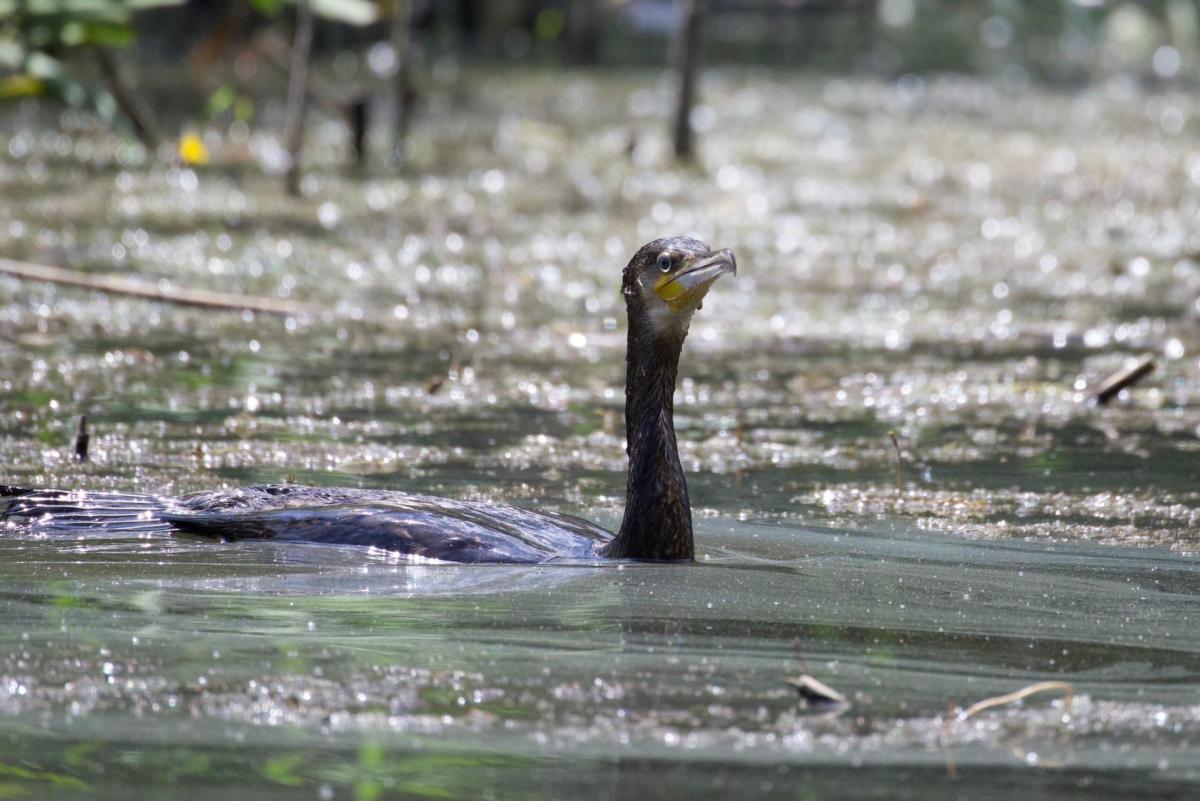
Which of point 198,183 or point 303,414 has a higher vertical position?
point 198,183

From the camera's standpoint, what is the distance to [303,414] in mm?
7598

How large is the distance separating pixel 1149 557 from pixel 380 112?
13.2m

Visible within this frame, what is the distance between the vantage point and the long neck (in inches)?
215

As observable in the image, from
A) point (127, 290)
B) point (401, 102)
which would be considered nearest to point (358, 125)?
point (401, 102)

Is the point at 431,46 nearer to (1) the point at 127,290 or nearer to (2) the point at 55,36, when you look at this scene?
(2) the point at 55,36

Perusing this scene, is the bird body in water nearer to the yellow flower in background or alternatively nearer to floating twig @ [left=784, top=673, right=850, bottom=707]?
floating twig @ [left=784, top=673, right=850, bottom=707]

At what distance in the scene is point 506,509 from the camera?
225 inches

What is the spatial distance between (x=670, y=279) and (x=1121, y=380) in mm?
2869

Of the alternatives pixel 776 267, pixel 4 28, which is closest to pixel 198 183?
pixel 4 28

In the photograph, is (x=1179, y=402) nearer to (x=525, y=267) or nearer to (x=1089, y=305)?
(x=1089, y=305)

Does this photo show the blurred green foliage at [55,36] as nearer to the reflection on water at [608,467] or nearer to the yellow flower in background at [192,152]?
the reflection on water at [608,467]

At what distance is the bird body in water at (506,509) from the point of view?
544cm

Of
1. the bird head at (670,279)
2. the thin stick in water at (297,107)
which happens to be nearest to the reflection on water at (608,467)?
the thin stick in water at (297,107)

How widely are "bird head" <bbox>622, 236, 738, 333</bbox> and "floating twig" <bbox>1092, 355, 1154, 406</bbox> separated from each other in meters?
2.69
